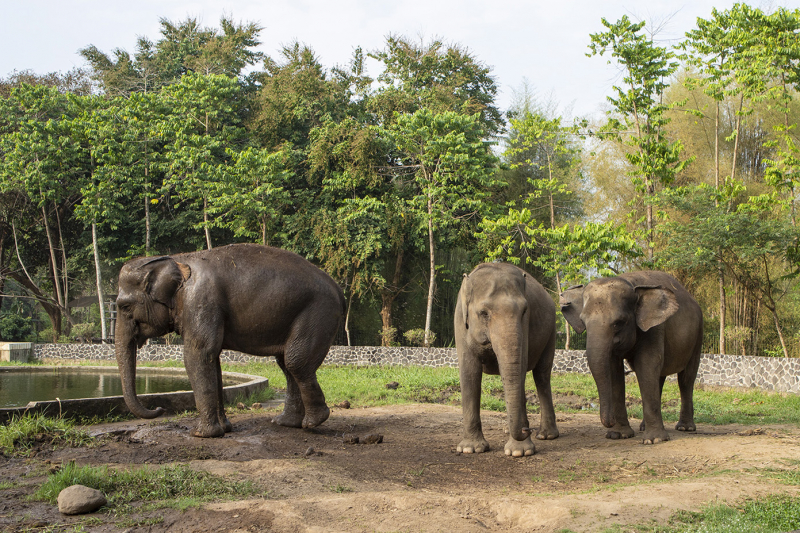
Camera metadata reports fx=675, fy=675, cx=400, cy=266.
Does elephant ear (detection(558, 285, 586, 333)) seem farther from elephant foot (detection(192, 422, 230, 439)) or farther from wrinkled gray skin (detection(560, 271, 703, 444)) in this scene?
elephant foot (detection(192, 422, 230, 439))

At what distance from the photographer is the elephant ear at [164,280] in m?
7.85

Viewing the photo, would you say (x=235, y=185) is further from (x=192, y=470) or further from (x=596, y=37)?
(x=192, y=470)

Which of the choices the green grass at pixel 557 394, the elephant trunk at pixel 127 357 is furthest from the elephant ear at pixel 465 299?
the green grass at pixel 557 394

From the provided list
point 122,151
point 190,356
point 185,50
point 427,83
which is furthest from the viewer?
point 185,50

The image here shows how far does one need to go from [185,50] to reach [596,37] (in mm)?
22151

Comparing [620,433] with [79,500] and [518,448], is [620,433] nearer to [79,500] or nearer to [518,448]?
[518,448]

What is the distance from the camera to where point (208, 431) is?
757cm

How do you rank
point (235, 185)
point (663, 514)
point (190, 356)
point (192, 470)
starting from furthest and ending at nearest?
point (235, 185) → point (190, 356) → point (192, 470) → point (663, 514)

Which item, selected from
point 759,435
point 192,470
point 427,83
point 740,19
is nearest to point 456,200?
point 427,83

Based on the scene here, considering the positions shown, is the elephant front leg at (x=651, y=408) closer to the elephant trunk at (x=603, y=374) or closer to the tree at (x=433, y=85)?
the elephant trunk at (x=603, y=374)

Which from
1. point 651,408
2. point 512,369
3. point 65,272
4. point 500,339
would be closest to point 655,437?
point 651,408

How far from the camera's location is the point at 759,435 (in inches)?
308

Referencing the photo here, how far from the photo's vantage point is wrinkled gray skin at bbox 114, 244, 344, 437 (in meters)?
7.71

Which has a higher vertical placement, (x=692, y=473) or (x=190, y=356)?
(x=190, y=356)
